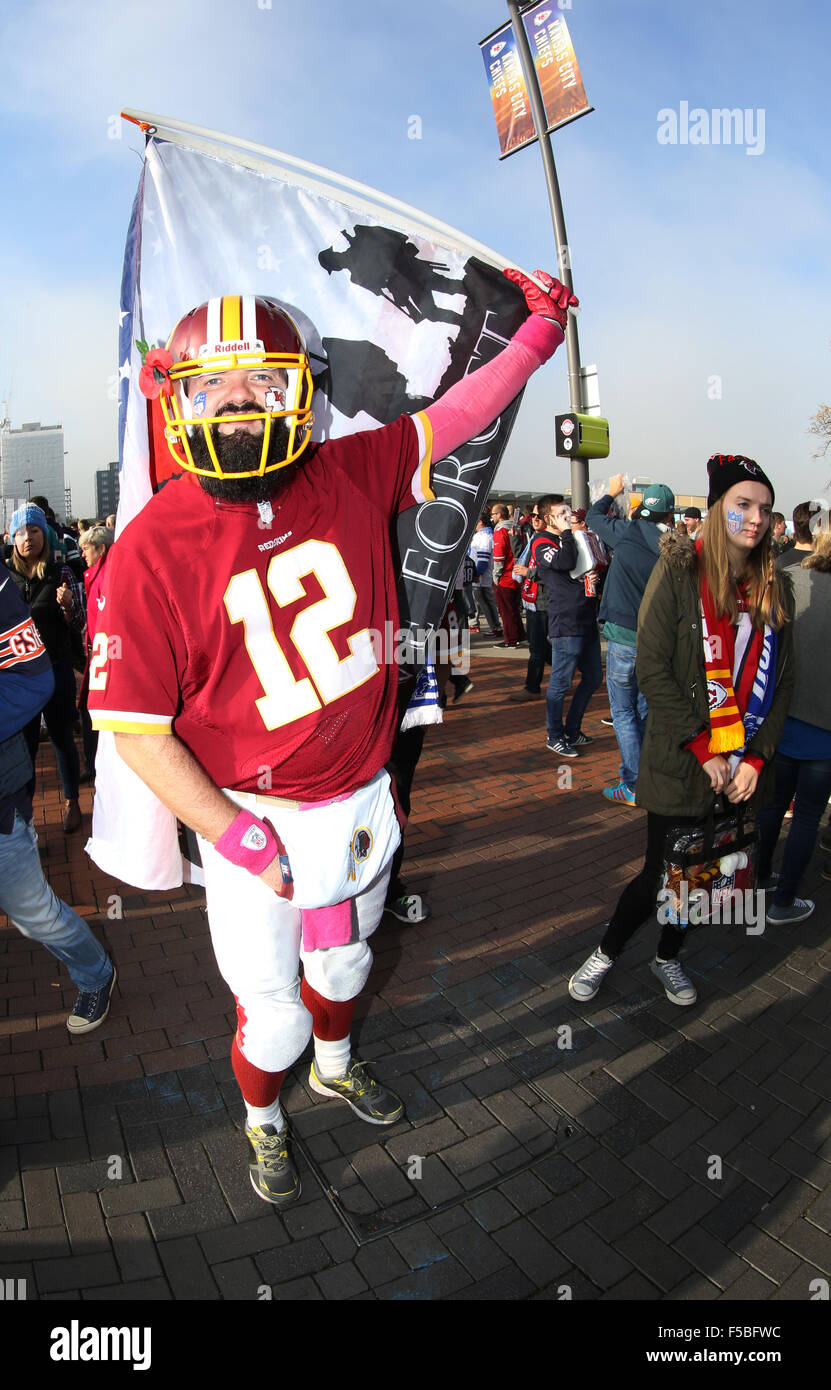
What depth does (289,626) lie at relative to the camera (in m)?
2.07

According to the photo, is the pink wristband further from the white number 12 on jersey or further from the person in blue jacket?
the person in blue jacket

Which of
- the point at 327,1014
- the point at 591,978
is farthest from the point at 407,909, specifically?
the point at 327,1014

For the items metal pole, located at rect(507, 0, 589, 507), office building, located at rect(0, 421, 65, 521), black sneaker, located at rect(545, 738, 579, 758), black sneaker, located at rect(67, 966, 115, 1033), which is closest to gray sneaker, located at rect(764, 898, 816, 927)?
black sneaker, located at rect(545, 738, 579, 758)

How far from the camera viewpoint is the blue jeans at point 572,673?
22.4 ft

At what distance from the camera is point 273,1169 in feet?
7.93

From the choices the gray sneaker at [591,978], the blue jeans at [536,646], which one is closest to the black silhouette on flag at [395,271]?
the gray sneaker at [591,978]

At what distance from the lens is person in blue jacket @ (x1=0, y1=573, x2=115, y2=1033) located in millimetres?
2721

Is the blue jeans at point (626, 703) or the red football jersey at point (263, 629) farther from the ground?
the red football jersey at point (263, 629)

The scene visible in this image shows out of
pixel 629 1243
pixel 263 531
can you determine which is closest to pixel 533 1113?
pixel 629 1243

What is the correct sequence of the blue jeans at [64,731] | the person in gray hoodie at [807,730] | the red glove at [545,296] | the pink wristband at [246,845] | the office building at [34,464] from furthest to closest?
the office building at [34,464], the blue jeans at [64,731], the person in gray hoodie at [807,730], the red glove at [545,296], the pink wristband at [246,845]

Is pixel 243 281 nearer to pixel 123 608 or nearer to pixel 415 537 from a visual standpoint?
pixel 415 537

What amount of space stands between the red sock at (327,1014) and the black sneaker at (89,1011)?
108cm

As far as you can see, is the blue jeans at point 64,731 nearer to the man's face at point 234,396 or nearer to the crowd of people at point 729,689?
the crowd of people at point 729,689

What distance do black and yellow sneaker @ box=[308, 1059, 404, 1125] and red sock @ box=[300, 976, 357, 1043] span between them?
0.17m
